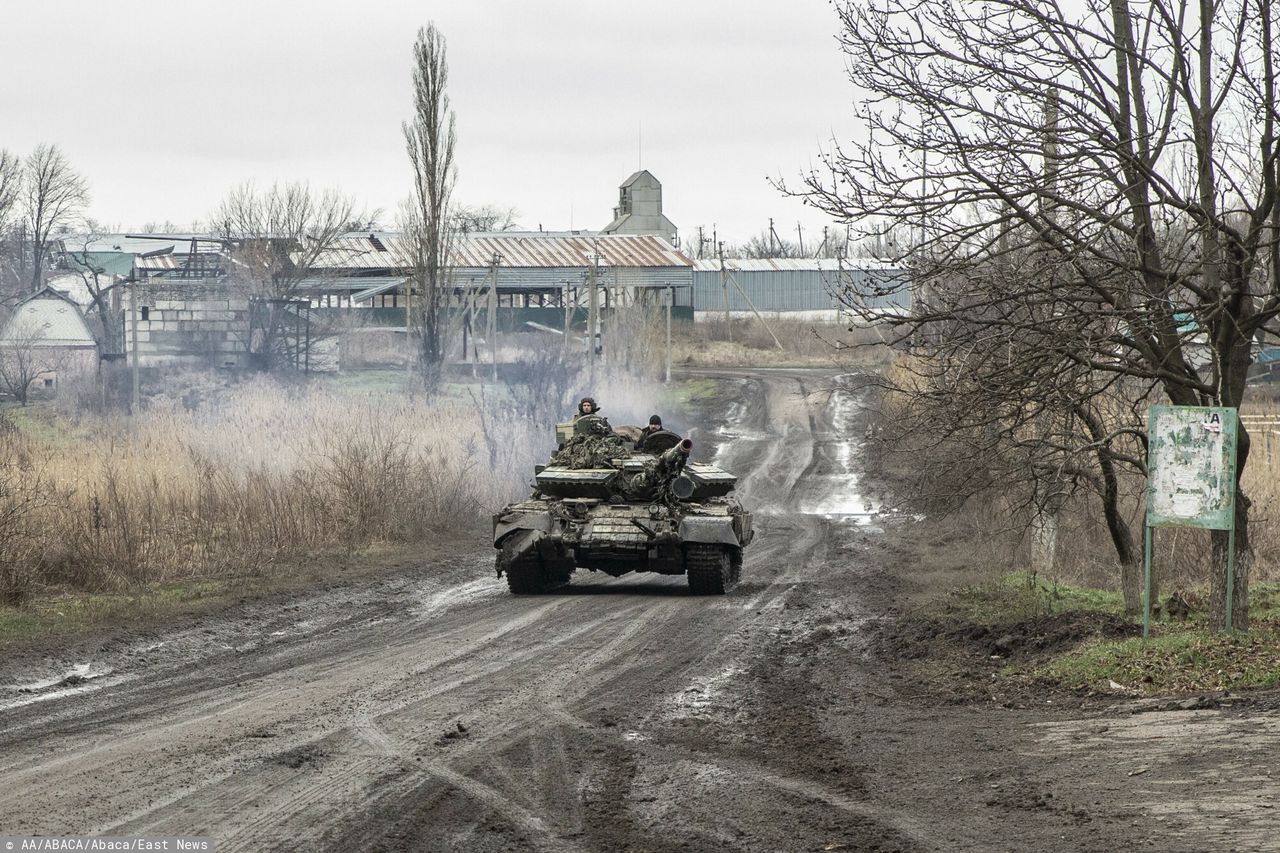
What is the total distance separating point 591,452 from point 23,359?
27.9 metres

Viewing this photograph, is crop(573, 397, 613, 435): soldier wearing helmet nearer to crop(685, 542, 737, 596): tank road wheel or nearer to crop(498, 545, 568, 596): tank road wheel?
crop(498, 545, 568, 596): tank road wheel

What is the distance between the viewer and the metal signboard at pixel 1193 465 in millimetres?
10633

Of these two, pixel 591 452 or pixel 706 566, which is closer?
pixel 706 566

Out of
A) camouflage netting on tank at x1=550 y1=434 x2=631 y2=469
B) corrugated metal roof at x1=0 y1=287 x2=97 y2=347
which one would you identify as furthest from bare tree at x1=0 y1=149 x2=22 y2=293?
camouflage netting on tank at x1=550 y1=434 x2=631 y2=469

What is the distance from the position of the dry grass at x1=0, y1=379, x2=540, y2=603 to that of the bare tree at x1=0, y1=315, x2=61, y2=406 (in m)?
9.53

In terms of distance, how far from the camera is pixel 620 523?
16.8m

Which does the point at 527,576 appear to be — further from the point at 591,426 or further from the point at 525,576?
the point at 591,426

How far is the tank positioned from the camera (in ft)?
54.6

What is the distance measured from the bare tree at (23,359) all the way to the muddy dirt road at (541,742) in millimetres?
26527

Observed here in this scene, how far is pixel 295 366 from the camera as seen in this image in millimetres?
42312

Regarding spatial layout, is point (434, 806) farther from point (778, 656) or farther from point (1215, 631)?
point (1215, 631)

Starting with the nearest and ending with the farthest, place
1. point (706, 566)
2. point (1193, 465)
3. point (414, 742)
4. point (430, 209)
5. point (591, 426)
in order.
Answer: point (414, 742) → point (1193, 465) → point (706, 566) → point (591, 426) → point (430, 209)

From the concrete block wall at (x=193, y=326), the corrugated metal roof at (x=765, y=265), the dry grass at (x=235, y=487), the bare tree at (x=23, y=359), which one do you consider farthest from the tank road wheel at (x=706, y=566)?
the corrugated metal roof at (x=765, y=265)

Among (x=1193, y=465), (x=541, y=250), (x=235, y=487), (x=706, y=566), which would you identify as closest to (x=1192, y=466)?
(x=1193, y=465)
